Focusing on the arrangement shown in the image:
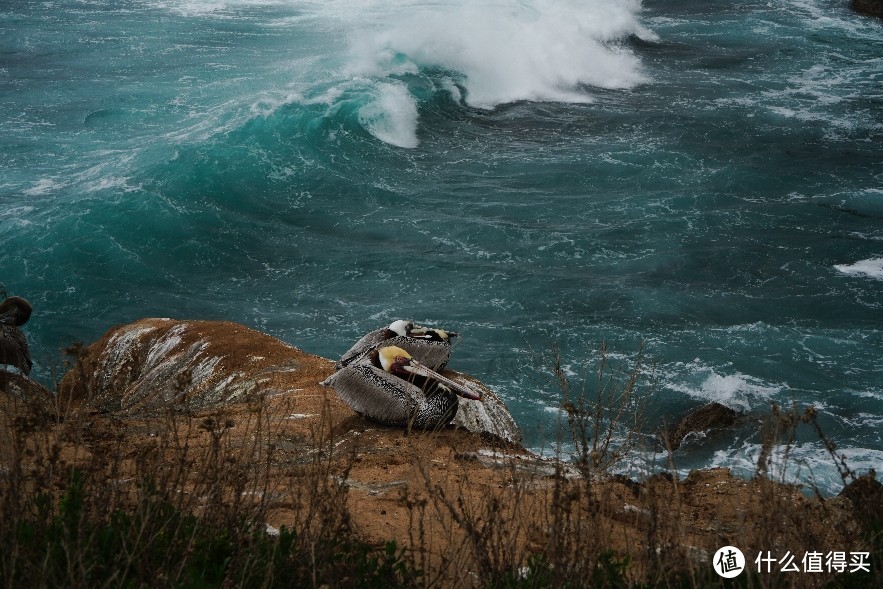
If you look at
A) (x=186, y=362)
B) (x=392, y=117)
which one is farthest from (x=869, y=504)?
(x=392, y=117)

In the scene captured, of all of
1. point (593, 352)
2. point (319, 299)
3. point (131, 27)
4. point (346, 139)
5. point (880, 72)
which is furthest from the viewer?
point (131, 27)

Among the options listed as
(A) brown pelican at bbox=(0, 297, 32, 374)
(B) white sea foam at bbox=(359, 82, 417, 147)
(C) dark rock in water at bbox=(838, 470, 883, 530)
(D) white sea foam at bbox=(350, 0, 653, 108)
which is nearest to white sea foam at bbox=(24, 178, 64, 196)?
(B) white sea foam at bbox=(359, 82, 417, 147)

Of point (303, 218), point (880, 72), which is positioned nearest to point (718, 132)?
point (880, 72)

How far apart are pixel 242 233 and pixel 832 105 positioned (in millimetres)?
16510

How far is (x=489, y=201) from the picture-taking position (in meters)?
19.9

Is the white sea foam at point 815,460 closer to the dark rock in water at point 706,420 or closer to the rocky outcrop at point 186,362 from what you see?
Result: the dark rock in water at point 706,420

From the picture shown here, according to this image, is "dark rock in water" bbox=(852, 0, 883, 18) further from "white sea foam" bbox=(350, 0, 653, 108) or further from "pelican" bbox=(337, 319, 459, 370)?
"pelican" bbox=(337, 319, 459, 370)

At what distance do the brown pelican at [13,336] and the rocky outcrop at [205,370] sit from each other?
526 mm

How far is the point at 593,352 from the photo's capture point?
14.0m

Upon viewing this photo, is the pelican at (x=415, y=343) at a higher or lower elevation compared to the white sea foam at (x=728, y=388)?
higher

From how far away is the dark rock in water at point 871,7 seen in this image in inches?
1491

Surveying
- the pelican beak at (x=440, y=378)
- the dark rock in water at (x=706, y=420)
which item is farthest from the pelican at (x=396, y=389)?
the dark rock in water at (x=706, y=420)

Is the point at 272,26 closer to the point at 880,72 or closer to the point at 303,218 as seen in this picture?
the point at 303,218

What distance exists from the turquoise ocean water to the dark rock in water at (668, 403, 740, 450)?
25 cm
